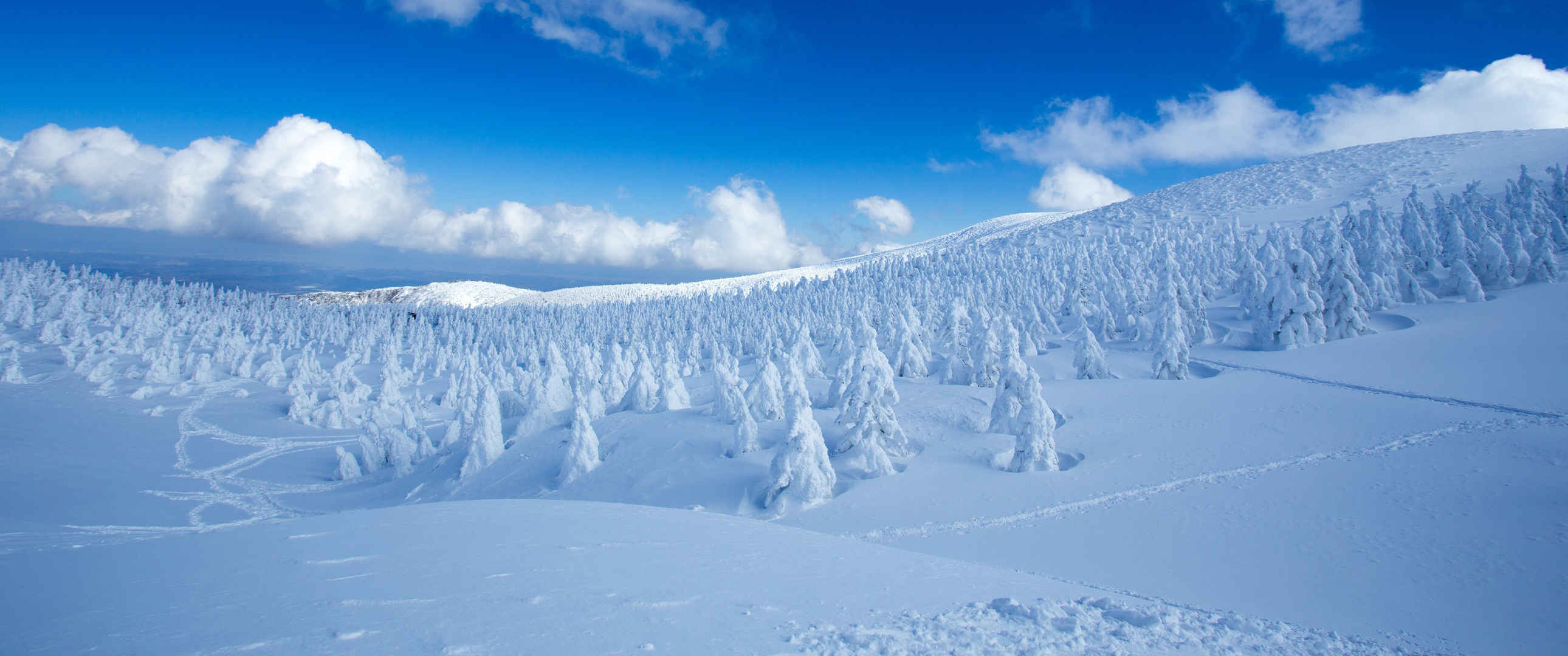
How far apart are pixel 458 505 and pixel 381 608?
27.6 feet

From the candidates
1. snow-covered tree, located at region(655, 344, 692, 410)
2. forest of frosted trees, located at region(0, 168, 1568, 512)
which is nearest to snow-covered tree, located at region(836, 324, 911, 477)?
forest of frosted trees, located at region(0, 168, 1568, 512)

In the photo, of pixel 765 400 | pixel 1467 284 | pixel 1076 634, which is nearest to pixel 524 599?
pixel 1076 634

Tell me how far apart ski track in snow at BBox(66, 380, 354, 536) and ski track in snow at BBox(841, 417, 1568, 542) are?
71.4 feet

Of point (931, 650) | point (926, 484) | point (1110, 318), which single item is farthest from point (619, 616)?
point (1110, 318)

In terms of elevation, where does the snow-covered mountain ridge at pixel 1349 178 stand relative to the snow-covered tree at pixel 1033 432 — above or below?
above

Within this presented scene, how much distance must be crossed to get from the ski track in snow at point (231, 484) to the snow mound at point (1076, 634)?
21.1 meters

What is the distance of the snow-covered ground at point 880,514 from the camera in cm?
682

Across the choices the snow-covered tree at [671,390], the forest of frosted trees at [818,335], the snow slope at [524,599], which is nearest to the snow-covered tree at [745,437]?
the forest of frosted trees at [818,335]

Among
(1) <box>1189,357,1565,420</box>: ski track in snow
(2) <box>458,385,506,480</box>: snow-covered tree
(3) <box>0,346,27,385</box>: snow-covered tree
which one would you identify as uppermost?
(1) <box>1189,357,1565,420</box>: ski track in snow

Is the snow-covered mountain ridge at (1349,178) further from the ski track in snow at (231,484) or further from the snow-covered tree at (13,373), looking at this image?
the snow-covered tree at (13,373)

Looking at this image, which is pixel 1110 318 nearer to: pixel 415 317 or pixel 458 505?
pixel 458 505

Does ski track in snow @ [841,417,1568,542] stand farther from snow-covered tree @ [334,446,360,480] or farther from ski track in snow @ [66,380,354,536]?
snow-covered tree @ [334,446,360,480]

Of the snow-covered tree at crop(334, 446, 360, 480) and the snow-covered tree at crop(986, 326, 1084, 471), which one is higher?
the snow-covered tree at crop(986, 326, 1084, 471)

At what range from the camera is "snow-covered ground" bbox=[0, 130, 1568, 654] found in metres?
6.82
